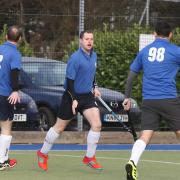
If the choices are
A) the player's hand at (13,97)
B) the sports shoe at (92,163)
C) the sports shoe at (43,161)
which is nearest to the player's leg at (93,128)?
the sports shoe at (92,163)

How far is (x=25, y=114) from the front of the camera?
16750mm

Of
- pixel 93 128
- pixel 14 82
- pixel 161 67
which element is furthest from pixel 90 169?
pixel 161 67

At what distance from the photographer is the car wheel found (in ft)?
56.2

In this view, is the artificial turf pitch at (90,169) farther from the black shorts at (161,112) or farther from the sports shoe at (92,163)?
the black shorts at (161,112)

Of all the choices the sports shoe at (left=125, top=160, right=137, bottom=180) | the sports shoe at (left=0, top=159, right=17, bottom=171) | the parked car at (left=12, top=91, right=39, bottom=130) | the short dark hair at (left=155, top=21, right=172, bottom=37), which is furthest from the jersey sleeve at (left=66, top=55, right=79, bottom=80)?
the parked car at (left=12, top=91, right=39, bottom=130)

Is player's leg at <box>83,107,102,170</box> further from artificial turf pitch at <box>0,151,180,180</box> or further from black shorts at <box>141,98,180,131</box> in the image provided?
black shorts at <box>141,98,180,131</box>

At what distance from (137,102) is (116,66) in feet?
2.87

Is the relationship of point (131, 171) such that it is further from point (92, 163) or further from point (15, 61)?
point (15, 61)

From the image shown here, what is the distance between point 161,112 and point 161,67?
0.53 metres

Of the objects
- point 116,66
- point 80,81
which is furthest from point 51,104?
point 80,81

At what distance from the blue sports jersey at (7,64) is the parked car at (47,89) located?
224 inches

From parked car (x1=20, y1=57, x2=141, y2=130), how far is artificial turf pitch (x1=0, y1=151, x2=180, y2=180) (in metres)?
2.60

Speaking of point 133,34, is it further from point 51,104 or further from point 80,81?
point 80,81

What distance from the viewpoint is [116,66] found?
59.1 ft
